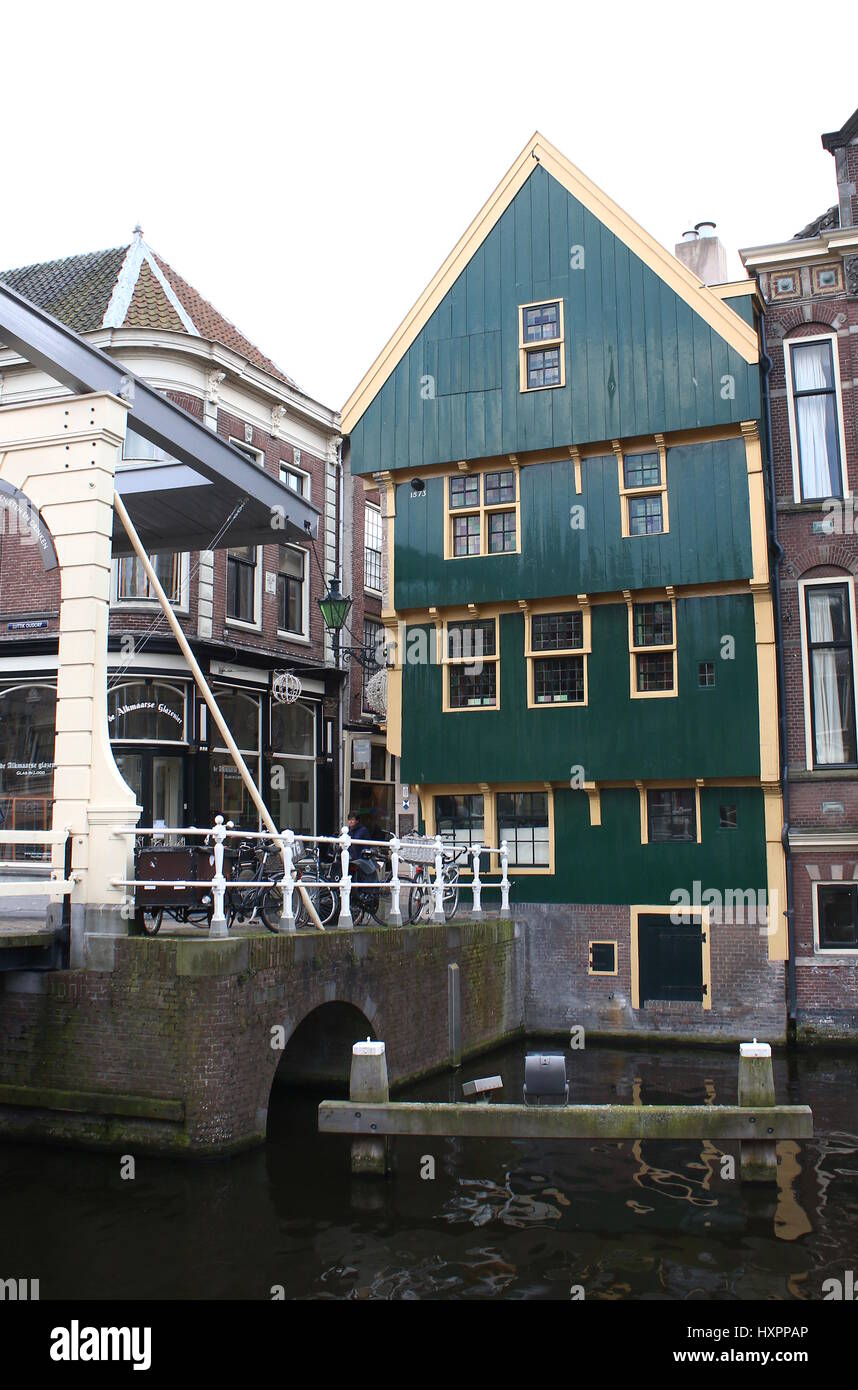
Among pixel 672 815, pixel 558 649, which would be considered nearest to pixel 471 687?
pixel 558 649

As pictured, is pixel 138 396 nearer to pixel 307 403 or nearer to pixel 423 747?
pixel 423 747

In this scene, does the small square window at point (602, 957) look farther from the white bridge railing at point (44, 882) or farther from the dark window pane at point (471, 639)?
the white bridge railing at point (44, 882)

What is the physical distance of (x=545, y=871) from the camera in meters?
21.0

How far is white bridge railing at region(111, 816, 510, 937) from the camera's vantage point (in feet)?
38.7

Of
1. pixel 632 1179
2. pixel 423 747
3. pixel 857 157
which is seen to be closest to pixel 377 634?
pixel 423 747

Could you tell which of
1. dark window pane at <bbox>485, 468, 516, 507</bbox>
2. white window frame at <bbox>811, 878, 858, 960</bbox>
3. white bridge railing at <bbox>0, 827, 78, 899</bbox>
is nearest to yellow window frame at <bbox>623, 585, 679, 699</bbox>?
dark window pane at <bbox>485, 468, 516, 507</bbox>

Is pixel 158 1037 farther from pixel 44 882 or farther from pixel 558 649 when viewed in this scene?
pixel 558 649

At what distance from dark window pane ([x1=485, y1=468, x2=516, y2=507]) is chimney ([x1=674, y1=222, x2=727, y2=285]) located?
20.4ft

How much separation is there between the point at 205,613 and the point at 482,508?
5.77 meters

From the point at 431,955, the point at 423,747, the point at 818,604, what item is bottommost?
the point at 431,955

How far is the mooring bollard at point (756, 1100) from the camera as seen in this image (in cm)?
1097

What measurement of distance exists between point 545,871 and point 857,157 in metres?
13.3

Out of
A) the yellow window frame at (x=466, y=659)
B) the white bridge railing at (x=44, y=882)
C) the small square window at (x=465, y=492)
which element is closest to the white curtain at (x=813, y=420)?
the small square window at (x=465, y=492)

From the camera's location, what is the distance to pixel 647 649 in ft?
66.6
